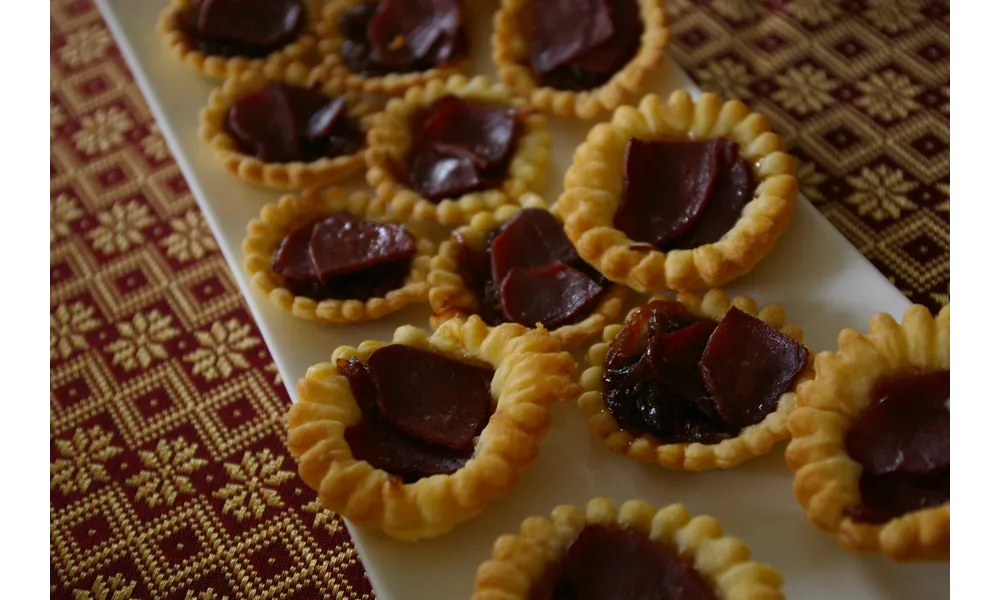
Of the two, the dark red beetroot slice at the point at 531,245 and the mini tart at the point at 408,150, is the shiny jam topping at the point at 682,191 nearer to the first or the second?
the dark red beetroot slice at the point at 531,245

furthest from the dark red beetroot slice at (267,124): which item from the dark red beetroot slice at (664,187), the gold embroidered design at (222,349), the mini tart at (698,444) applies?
the mini tart at (698,444)

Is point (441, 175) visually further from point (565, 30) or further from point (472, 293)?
point (565, 30)

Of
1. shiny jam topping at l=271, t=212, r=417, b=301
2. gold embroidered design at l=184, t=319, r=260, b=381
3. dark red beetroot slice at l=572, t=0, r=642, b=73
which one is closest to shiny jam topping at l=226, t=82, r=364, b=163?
shiny jam topping at l=271, t=212, r=417, b=301

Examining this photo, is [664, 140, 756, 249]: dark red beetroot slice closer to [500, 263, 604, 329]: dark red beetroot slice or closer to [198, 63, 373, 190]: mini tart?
[500, 263, 604, 329]: dark red beetroot slice

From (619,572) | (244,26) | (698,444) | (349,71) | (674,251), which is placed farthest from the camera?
(244,26)

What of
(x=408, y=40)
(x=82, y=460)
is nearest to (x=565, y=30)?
(x=408, y=40)

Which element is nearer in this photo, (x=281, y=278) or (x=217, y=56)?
(x=281, y=278)

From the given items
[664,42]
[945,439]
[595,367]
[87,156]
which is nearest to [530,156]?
[664,42]
